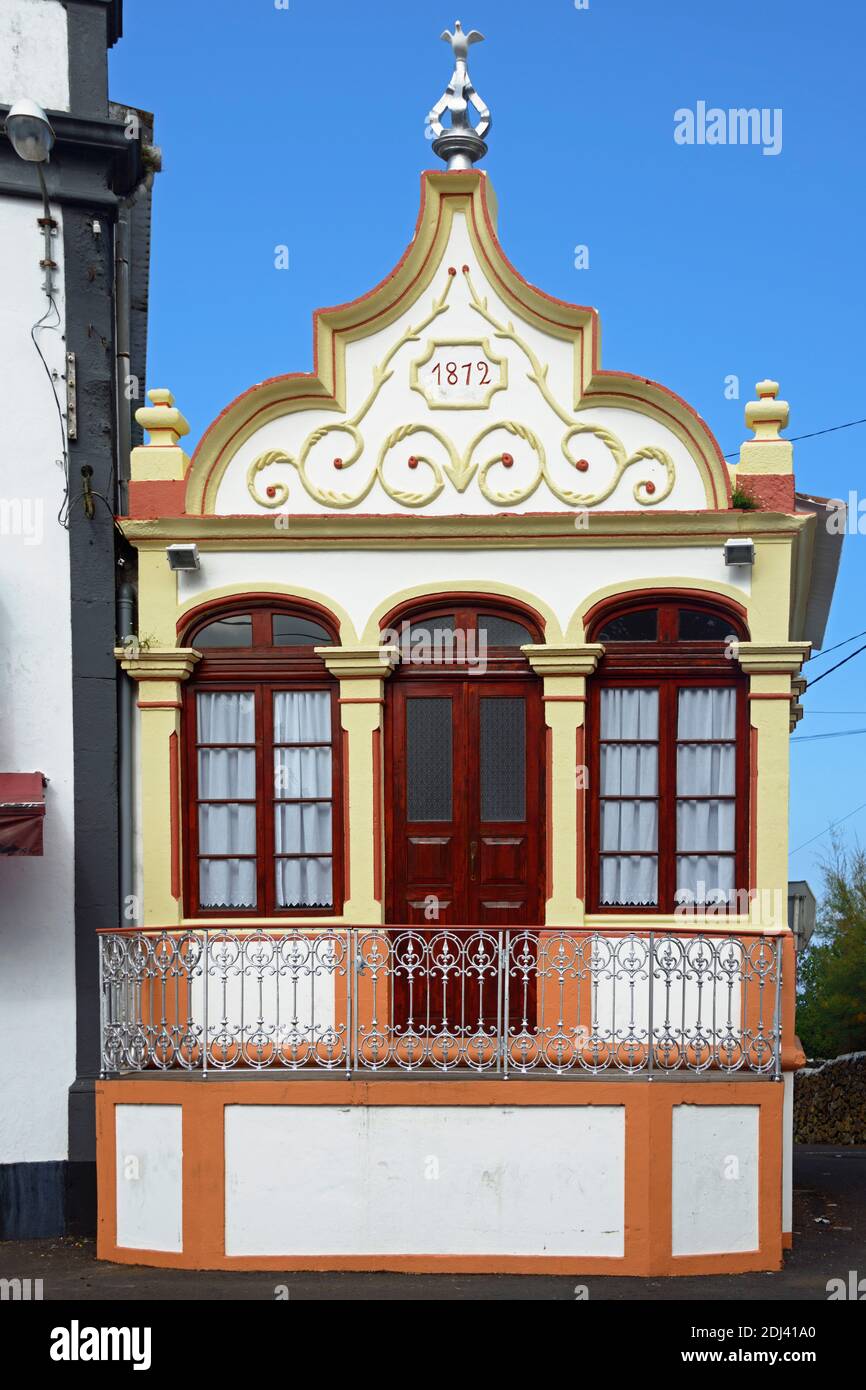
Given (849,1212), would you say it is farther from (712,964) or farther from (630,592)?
(630,592)

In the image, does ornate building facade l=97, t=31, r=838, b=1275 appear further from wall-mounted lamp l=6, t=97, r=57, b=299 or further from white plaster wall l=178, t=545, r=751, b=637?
wall-mounted lamp l=6, t=97, r=57, b=299

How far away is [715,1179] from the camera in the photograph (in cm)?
882

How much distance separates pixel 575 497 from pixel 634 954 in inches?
129

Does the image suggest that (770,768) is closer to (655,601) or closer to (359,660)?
(655,601)

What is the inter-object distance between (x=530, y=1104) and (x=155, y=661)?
4.02 metres

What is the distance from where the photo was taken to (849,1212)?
441 inches

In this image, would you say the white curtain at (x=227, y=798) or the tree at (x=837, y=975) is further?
the tree at (x=837, y=975)

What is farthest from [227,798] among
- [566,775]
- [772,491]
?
[772,491]

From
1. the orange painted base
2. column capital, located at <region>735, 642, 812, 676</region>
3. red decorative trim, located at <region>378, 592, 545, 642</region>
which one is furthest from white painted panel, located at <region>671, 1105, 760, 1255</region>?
red decorative trim, located at <region>378, 592, 545, 642</region>

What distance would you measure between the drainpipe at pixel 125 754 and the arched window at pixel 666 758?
10.9 feet

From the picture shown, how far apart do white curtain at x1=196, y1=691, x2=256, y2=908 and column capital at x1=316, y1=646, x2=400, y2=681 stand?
698 mm

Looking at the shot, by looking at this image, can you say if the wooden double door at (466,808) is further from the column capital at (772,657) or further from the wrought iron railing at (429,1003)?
the column capital at (772,657)

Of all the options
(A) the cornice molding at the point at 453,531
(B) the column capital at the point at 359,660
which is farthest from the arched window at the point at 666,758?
(B) the column capital at the point at 359,660

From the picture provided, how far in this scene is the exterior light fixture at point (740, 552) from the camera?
976 centimetres
